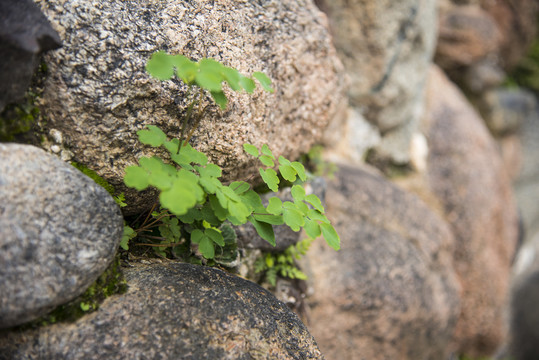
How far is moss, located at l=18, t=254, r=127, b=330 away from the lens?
1.40 meters

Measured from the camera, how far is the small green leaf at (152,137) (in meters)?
1.47

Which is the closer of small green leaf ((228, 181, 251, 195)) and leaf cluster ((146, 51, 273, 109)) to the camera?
leaf cluster ((146, 51, 273, 109))

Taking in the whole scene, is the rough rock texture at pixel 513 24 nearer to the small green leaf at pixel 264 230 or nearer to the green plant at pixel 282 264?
the green plant at pixel 282 264

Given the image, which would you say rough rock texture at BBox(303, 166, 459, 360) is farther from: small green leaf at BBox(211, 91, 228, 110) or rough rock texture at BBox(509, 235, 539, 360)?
rough rock texture at BBox(509, 235, 539, 360)

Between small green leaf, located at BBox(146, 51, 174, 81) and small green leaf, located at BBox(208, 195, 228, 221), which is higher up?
small green leaf, located at BBox(146, 51, 174, 81)

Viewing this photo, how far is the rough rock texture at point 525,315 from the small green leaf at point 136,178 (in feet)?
21.1

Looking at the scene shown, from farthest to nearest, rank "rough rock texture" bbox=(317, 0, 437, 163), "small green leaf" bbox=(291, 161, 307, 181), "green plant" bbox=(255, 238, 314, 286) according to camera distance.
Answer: "rough rock texture" bbox=(317, 0, 437, 163), "green plant" bbox=(255, 238, 314, 286), "small green leaf" bbox=(291, 161, 307, 181)

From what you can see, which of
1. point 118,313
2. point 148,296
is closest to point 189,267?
point 148,296

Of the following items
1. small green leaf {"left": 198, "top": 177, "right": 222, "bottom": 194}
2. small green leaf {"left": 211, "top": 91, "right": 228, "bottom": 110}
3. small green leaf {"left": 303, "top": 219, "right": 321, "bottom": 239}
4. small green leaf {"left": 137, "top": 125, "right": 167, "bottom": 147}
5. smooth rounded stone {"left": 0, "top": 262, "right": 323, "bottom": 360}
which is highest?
small green leaf {"left": 211, "top": 91, "right": 228, "bottom": 110}

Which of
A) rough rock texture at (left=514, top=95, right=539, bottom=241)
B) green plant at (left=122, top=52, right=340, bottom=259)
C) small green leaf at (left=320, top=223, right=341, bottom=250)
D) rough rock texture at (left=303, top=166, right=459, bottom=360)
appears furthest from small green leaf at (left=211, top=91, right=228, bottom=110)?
rough rock texture at (left=514, top=95, right=539, bottom=241)

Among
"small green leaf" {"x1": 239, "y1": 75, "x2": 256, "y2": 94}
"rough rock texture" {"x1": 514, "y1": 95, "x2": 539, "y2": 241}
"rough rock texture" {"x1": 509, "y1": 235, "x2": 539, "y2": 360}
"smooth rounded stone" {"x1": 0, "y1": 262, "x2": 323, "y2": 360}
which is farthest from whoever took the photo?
"rough rock texture" {"x1": 514, "y1": 95, "x2": 539, "y2": 241}

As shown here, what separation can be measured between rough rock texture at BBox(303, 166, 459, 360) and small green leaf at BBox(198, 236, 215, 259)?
1184 millimetres

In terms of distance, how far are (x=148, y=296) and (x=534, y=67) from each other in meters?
9.60

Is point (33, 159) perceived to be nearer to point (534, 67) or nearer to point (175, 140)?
point (175, 140)
